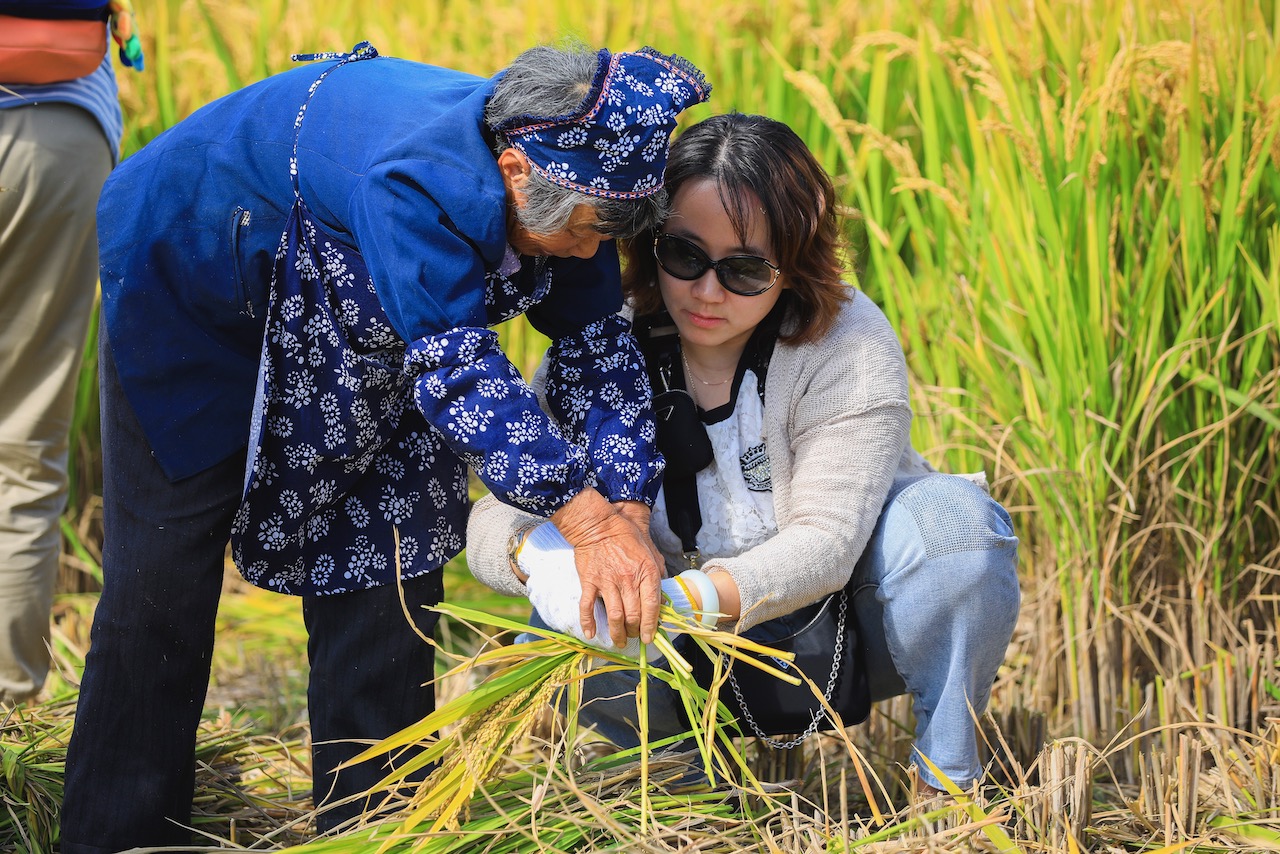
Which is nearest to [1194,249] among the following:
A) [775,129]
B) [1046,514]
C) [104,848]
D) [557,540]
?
[1046,514]

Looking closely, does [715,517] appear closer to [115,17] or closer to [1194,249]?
[1194,249]

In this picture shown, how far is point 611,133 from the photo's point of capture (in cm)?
157

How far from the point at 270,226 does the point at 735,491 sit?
2.72ft

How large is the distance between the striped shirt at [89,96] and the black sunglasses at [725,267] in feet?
3.96

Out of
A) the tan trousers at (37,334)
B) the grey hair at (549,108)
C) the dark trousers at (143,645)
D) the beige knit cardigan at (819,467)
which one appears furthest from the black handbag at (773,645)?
the tan trousers at (37,334)

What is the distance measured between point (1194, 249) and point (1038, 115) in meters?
0.43

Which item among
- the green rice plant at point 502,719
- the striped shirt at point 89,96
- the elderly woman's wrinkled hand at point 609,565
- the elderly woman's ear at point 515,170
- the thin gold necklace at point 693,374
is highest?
the striped shirt at point 89,96

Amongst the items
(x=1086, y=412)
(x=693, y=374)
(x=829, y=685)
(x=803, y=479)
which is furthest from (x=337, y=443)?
(x=1086, y=412)

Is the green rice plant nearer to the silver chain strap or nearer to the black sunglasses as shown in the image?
the silver chain strap

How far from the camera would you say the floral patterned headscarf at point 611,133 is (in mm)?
1560

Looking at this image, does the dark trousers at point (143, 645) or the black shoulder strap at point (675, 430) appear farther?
the black shoulder strap at point (675, 430)

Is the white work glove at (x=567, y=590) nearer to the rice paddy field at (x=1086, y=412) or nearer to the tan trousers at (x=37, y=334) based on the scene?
the rice paddy field at (x=1086, y=412)

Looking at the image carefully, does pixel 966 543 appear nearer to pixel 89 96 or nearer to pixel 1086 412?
pixel 1086 412

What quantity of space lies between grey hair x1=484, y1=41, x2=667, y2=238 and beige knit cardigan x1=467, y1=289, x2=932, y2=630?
47 cm
